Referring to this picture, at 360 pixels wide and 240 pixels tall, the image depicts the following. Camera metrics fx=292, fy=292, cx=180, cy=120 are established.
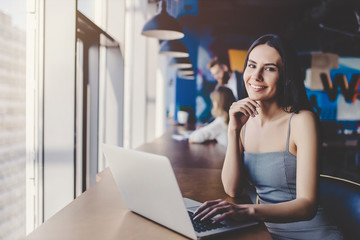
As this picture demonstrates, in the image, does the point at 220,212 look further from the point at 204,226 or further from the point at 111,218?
the point at 111,218

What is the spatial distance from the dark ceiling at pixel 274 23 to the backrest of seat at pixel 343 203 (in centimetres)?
500

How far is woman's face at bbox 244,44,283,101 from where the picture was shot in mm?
1407

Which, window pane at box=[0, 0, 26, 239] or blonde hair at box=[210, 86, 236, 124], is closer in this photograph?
window pane at box=[0, 0, 26, 239]

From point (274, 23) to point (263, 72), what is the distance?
628 cm

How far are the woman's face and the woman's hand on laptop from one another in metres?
0.67

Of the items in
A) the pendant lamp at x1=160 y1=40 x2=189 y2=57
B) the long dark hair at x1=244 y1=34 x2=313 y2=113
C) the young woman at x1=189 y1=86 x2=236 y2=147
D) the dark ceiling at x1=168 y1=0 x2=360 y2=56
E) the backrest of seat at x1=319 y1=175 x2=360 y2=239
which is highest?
the dark ceiling at x1=168 y1=0 x2=360 y2=56

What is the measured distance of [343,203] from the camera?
1.26 m

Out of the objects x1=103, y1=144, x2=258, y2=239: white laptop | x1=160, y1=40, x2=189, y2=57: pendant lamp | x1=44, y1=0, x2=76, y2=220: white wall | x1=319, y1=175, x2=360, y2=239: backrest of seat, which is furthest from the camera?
x1=160, y1=40, x2=189, y2=57: pendant lamp

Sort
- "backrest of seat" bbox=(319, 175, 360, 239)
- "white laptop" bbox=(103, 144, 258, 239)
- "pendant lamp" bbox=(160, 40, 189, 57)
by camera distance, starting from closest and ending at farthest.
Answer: "white laptop" bbox=(103, 144, 258, 239)
"backrest of seat" bbox=(319, 175, 360, 239)
"pendant lamp" bbox=(160, 40, 189, 57)

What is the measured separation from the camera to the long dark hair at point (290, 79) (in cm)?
137

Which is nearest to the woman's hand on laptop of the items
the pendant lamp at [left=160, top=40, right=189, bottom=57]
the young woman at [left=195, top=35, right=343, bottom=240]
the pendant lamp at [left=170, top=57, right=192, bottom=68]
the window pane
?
the young woman at [left=195, top=35, right=343, bottom=240]

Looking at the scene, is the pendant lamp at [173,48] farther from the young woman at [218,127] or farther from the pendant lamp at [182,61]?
the pendant lamp at [182,61]

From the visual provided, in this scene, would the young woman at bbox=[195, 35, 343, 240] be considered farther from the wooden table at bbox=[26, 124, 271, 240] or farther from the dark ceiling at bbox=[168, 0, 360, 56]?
the dark ceiling at bbox=[168, 0, 360, 56]

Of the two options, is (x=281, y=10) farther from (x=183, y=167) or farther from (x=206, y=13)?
(x=183, y=167)
